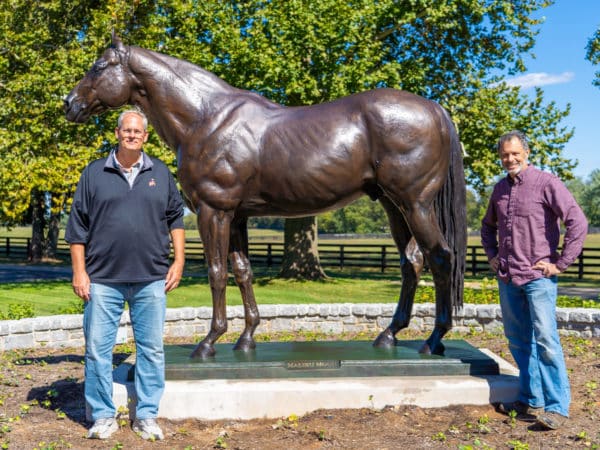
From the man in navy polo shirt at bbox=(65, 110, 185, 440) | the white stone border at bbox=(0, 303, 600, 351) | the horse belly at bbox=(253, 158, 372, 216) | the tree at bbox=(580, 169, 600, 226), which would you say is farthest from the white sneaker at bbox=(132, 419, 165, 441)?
the tree at bbox=(580, 169, 600, 226)

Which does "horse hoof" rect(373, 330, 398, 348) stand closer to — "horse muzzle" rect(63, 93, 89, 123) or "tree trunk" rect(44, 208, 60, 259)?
"horse muzzle" rect(63, 93, 89, 123)

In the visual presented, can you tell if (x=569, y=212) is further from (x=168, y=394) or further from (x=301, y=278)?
(x=301, y=278)

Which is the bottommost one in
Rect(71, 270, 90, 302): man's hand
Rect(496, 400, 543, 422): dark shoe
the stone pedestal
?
Rect(496, 400, 543, 422): dark shoe

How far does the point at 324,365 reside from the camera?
5457 millimetres

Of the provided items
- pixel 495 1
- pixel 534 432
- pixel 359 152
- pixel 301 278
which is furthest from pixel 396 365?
pixel 495 1

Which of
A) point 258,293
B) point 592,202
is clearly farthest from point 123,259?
point 592,202

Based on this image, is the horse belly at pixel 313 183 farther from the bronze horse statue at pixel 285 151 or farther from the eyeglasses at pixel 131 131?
the eyeglasses at pixel 131 131

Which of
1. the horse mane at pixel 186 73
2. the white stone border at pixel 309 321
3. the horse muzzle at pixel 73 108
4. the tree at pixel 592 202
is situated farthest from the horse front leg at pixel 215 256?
the tree at pixel 592 202

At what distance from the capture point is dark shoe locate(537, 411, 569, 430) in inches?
185

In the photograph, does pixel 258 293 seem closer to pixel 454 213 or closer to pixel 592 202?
pixel 454 213

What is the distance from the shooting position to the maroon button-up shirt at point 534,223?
4.61m

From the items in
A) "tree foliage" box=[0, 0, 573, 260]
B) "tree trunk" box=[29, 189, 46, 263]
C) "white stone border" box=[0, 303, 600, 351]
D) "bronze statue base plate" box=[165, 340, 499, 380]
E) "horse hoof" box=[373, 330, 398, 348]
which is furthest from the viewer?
"tree trunk" box=[29, 189, 46, 263]

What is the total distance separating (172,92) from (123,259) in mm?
1823

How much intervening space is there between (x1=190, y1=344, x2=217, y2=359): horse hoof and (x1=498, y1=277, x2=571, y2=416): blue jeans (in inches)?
99.4
